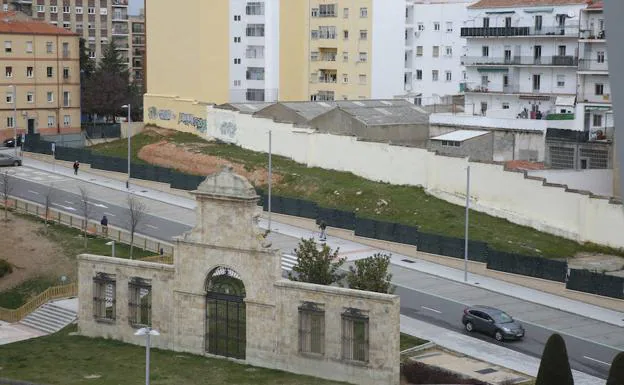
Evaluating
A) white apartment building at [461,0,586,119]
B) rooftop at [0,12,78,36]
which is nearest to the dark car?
white apartment building at [461,0,586,119]

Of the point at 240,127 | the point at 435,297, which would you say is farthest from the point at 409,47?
the point at 435,297

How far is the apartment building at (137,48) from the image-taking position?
138 meters

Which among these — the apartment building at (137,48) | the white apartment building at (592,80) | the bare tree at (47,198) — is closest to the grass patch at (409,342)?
the bare tree at (47,198)

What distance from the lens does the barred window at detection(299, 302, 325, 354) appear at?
40281 millimetres

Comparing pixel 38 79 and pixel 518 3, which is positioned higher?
pixel 518 3

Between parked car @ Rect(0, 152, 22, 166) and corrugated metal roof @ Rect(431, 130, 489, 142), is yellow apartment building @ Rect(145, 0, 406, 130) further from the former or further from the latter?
corrugated metal roof @ Rect(431, 130, 489, 142)

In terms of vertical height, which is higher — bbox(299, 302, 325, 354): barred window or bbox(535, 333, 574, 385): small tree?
bbox(535, 333, 574, 385): small tree

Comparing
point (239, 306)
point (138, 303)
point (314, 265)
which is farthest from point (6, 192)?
point (314, 265)

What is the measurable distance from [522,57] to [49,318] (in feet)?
141

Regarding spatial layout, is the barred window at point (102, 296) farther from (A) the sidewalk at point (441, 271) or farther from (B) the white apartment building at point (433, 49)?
(B) the white apartment building at point (433, 49)

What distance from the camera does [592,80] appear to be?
237 ft

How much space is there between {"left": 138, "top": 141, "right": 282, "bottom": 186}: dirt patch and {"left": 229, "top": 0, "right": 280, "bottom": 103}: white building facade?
12111mm

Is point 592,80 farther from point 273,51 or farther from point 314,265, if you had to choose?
point 314,265

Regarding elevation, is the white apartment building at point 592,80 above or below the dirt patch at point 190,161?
above
